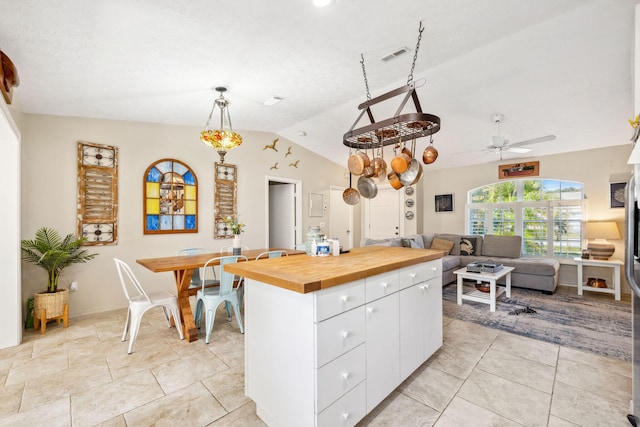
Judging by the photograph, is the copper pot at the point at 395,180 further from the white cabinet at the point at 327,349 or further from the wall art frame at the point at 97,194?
the wall art frame at the point at 97,194

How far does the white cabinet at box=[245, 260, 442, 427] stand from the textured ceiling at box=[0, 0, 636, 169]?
1.93 metres

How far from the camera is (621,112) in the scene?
144 inches

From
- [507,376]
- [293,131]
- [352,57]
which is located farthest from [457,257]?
[352,57]

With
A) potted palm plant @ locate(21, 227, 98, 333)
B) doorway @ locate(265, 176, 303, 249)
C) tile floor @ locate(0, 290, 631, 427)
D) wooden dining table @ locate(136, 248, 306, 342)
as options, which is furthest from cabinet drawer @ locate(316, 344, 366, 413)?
doorway @ locate(265, 176, 303, 249)

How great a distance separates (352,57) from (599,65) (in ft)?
8.21

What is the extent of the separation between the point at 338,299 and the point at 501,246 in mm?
5255

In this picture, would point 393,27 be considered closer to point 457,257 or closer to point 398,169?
point 398,169

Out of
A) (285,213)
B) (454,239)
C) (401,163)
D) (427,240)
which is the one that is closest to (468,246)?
(454,239)

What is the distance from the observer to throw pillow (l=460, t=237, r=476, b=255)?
5.82m

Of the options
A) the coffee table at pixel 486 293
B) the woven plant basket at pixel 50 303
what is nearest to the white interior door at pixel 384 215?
the coffee table at pixel 486 293

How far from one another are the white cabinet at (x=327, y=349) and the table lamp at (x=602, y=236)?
424 cm

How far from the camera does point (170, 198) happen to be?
14.0 feet

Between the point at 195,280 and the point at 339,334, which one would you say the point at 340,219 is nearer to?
the point at 195,280

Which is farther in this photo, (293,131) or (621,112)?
(293,131)
